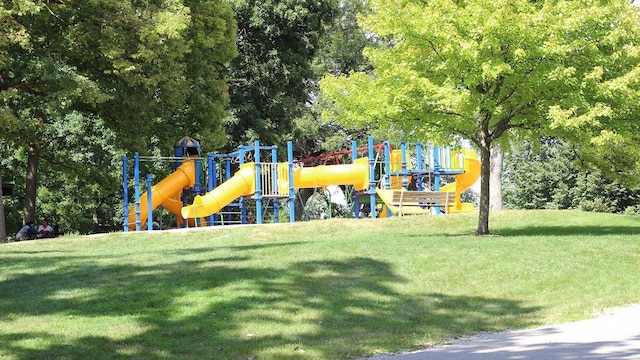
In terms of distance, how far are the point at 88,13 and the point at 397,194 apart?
1129 centimetres

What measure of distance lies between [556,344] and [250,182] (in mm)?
20172

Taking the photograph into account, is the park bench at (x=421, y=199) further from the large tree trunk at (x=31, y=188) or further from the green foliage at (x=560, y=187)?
the green foliage at (x=560, y=187)

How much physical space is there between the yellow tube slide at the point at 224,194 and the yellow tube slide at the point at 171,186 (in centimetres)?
274

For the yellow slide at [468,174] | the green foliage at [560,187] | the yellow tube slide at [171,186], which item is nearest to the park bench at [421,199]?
the yellow slide at [468,174]

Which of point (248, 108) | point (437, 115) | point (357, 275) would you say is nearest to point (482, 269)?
point (357, 275)

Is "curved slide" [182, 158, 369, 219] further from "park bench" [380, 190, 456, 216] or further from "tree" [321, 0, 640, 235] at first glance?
"tree" [321, 0, 640, 235]

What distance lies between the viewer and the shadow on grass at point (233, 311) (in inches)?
345

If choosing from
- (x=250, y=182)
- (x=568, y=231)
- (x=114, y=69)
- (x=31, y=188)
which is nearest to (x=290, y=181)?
(x=250, y=182)

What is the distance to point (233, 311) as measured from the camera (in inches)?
408

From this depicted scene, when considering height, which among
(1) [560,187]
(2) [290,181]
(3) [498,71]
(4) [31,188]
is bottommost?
(1) [560,187]

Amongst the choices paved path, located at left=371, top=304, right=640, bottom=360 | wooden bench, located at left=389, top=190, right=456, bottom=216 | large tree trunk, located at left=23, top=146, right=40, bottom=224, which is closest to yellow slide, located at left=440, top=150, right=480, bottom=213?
wooden bench, located at left=389, top=190, right=456, bottom=216

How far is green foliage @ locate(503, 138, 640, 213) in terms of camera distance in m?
49.4

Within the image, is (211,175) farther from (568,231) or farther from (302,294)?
(302,294)

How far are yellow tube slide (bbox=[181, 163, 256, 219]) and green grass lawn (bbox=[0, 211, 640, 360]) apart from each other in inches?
350
